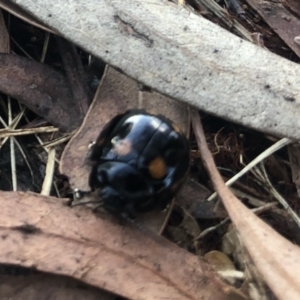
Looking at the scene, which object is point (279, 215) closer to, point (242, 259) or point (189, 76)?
point (242, 259)

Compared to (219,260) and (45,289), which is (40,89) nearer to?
(45,289)

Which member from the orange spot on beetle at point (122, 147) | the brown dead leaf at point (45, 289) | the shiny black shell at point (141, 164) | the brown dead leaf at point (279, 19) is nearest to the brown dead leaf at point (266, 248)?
the shiny black shell at point (141, 164)

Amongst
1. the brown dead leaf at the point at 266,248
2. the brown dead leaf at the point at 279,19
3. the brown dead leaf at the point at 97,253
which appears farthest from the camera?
the brown dead leaf at the point at 279,19

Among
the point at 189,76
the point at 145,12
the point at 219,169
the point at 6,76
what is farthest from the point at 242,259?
the point at 6,76

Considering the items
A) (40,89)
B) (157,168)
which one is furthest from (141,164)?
(40,89)

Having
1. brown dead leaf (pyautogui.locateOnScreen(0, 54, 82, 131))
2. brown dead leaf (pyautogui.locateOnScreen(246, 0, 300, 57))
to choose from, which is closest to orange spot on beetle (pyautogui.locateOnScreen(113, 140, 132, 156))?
brown dead leaf (pyautogui.locateOnScreen(0, 54, 82, 131))

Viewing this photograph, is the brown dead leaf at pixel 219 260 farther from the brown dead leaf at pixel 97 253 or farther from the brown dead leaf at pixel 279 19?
the brown dead leaf at pixel 279 19

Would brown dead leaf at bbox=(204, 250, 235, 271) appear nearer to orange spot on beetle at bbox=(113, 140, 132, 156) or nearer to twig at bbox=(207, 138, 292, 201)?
twig at bbox=(207, 138, 292, 201)
